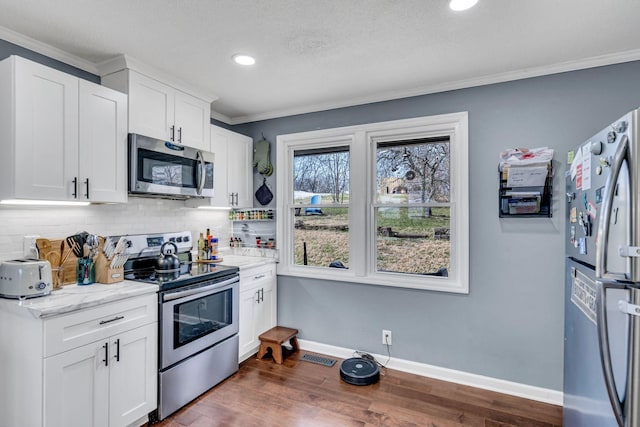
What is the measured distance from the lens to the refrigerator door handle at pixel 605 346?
1.26m

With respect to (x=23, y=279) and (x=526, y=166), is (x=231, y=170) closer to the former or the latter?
(x=23, y=279)

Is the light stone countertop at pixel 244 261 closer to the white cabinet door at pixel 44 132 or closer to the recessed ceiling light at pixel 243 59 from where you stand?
the white cabinet door at pixel 44 132

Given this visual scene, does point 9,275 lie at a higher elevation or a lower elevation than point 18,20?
lower

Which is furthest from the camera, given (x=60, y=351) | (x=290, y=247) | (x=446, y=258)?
(x=290, y=247)

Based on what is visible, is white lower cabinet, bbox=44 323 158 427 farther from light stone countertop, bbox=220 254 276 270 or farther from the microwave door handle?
the microwave door handle

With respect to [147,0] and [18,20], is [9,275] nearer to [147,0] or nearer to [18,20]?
[18,20]

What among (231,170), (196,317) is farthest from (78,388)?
(231,170)

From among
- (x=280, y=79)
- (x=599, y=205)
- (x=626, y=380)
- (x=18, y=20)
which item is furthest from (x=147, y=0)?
(x=626, y=380)

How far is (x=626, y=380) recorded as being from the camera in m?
1.23

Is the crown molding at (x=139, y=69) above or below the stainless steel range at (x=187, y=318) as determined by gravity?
above

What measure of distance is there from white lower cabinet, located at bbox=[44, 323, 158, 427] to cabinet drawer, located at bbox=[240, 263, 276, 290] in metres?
0.93

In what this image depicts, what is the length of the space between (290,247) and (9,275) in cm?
224

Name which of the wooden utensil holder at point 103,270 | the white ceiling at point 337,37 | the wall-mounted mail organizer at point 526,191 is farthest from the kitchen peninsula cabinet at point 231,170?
the wall-mounted mail organizer at point 526,191

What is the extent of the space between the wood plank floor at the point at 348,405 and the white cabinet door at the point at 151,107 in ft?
6.71
